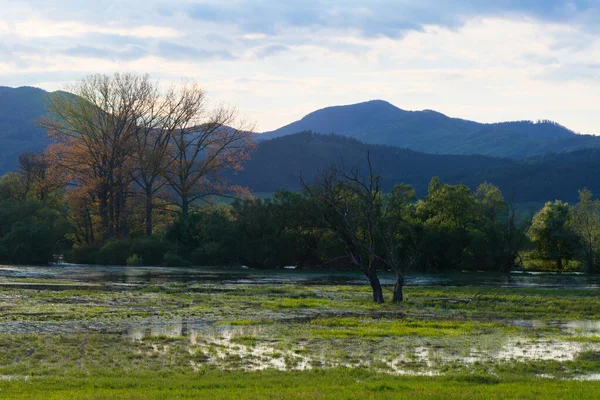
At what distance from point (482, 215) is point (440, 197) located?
5.87 meters

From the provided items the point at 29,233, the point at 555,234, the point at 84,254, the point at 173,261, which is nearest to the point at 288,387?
the point at 29,233

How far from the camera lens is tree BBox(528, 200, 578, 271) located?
282ft

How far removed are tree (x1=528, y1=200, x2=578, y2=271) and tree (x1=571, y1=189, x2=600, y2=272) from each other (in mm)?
970

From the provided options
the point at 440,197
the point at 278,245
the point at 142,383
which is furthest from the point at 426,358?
the point at 440,197

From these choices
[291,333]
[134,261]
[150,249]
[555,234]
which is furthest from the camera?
[555,234]

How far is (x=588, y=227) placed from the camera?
276 ft

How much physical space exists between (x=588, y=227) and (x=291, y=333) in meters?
67.2

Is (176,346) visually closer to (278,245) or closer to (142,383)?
(142,383)

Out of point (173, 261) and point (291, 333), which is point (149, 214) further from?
point (291, 333)

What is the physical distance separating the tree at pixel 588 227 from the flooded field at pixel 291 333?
133ft

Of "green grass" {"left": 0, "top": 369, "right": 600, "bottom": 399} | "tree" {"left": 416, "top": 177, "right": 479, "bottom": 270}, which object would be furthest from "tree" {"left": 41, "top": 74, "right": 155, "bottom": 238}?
"green grass" {"left": 0, "top": 369, "right": 600, "bottom": 399}

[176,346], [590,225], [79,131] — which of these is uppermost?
[79,131]

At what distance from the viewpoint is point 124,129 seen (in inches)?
3393

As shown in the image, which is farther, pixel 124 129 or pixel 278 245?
pixel 124 129
